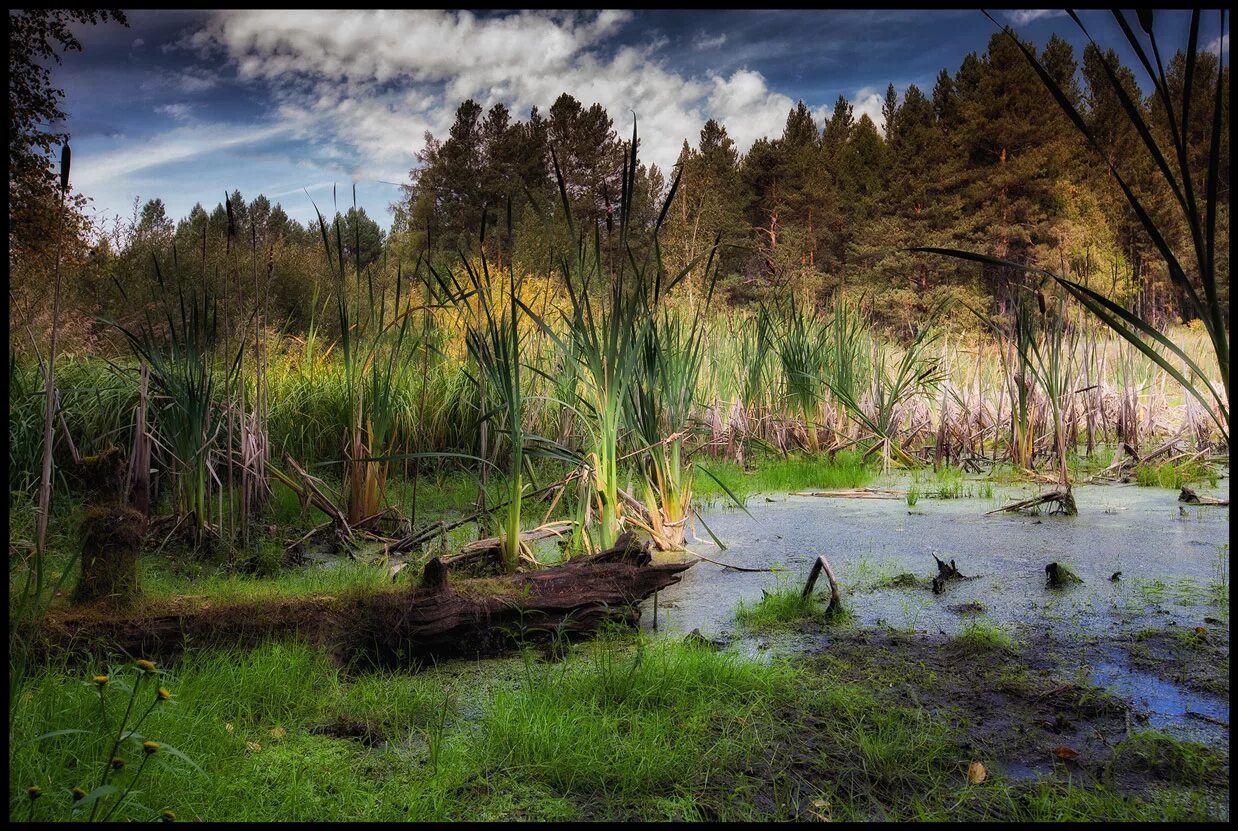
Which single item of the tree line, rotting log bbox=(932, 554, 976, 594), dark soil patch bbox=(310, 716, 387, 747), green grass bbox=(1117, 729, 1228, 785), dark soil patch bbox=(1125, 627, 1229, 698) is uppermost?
the tree line

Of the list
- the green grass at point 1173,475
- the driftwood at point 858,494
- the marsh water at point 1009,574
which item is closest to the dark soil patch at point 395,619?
the marsh water at point 1009,574

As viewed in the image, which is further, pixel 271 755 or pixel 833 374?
pixel 833 374

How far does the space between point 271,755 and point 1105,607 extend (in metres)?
2.05

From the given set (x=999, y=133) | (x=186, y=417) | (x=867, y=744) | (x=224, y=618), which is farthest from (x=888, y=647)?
(x=999, y=133)

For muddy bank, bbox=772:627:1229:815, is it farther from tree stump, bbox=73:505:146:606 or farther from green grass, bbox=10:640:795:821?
tree stump, bbox=73:505:146:606

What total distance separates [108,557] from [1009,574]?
8.13 ft

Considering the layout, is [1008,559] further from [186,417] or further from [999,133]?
[999,133]

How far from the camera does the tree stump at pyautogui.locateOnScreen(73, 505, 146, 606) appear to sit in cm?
171

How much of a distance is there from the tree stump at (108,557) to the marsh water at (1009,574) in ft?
4.12

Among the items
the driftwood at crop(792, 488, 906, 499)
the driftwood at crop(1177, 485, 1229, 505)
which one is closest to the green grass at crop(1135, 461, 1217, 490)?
the driftwood at crop(1177, 485, 1229, 505)

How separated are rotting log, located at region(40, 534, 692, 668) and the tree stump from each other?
45mm

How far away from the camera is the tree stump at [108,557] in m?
1.71

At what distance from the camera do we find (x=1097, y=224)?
15.9 meters

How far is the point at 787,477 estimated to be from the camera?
14.8 ft
